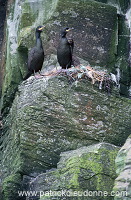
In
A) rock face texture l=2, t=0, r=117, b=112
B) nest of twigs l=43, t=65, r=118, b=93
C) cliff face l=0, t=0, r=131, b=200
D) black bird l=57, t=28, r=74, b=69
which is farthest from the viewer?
rock face texture l=2, t=0, r=117, b=112

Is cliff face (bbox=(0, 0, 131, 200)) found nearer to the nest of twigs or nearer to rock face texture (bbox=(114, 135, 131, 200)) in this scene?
the nest of twigs

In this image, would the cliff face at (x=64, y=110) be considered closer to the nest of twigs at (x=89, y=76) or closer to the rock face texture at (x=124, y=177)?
the nest of twigs at (x=89, y=76)

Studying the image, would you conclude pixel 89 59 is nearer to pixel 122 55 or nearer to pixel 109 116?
pixel 122 55

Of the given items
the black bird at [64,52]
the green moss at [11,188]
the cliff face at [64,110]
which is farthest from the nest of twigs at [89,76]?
the green moss at [11,188]

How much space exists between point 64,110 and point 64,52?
1495 millimetres

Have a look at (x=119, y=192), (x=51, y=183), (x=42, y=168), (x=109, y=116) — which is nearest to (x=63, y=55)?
(x=109, y=116)

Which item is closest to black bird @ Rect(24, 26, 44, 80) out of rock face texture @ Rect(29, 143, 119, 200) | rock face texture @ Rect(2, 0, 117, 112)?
rock face texture @ Rect(2, 0, 117, 112)

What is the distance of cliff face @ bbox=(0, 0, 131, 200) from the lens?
7102 millimetres

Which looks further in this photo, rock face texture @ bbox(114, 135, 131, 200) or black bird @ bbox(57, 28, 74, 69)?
black bird @ bbox(57, 28, 74, 69)

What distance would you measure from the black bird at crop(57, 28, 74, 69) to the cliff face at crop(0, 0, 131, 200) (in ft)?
1.47

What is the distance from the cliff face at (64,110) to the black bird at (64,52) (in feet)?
1.47

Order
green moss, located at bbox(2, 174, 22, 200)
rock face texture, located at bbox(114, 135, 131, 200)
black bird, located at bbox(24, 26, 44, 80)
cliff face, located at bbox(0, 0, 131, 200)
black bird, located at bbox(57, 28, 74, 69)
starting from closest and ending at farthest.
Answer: rock face texture, located at bbox(114, 135, 131, 200) → cliff face, located at bbox(0, 0, 131, 200) → green moss, located at bbox(2, 174, 22, 200) → black bird, located at bbox(57, 28, 74, 69) → black bird, located at bbox(24, 26, 44, 80)

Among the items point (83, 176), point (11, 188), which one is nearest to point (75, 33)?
point (11, 188)

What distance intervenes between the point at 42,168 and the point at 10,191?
24.1 inches
